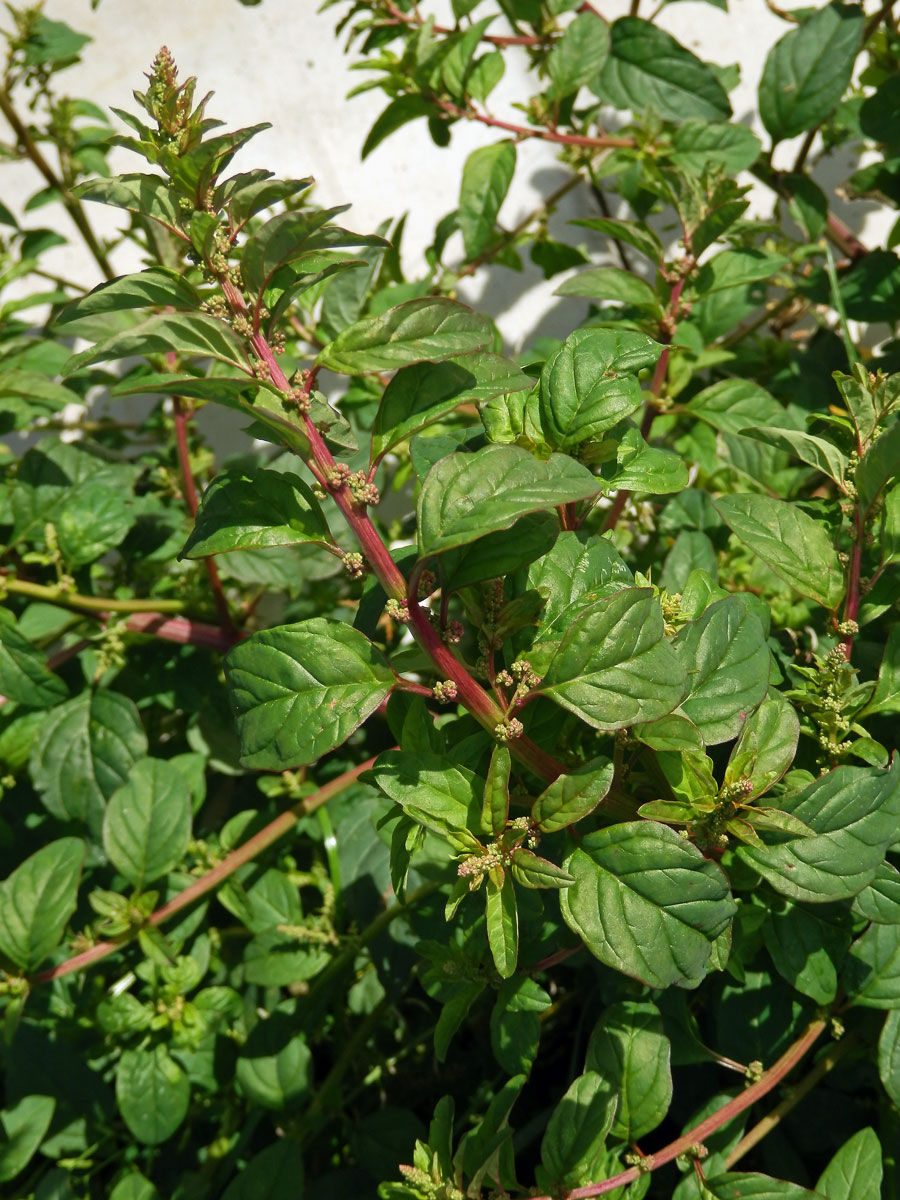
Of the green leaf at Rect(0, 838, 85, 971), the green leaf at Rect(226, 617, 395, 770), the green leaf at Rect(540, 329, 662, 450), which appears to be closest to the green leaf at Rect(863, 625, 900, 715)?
the green leaf at Rect(540, 329, 662, 450)

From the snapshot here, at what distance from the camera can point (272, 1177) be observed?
1.10 m

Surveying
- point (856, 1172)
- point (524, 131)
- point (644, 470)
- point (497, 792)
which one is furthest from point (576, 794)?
point (524, 131)

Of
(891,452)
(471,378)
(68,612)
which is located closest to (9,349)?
(68,612)

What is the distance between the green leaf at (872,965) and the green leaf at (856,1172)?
5.2 inches

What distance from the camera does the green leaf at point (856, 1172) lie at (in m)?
0.91

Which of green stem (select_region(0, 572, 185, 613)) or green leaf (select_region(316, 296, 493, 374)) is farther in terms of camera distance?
green stem (select_region(0, 572, 185, 613))

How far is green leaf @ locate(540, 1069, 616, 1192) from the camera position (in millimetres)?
848

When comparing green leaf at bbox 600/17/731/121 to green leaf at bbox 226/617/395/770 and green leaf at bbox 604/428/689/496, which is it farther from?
green leaf at bbox 226/617/395/770

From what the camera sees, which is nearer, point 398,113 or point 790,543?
point 790,543

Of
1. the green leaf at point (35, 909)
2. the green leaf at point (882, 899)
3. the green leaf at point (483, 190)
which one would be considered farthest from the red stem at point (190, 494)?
the green leaf at point (882, 899)

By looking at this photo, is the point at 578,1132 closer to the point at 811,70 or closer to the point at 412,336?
the point at 412,336

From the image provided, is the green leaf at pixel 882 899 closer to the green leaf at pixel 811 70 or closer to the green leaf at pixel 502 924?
the green leaf at pixel 502 924

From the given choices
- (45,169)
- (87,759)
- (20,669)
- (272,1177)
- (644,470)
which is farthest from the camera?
(45,169)

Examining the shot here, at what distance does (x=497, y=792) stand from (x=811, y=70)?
4.11ft
